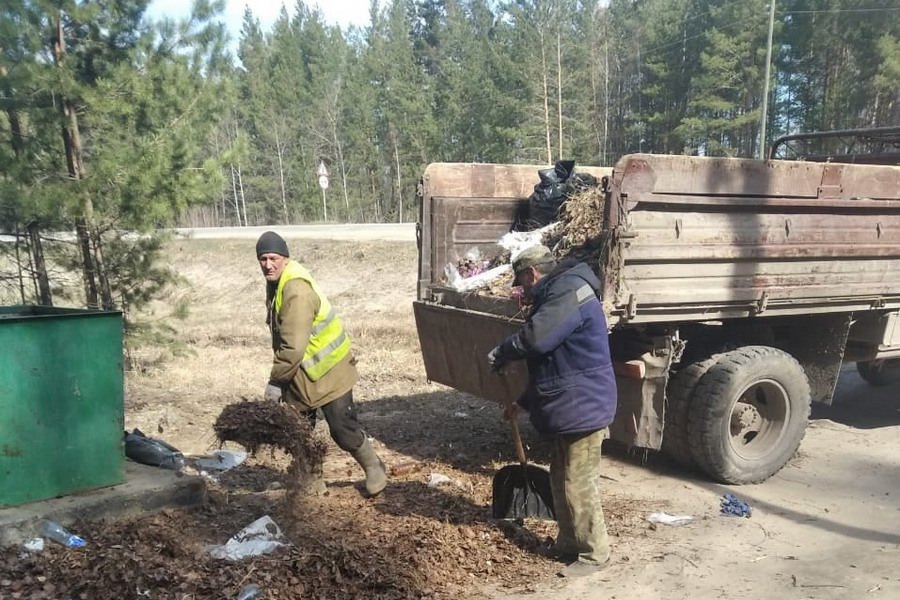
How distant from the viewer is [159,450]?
4504mm

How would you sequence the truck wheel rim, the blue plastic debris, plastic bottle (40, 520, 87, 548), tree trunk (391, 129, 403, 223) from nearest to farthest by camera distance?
plastic bottle (40, 520, 87, 548), the blue plastic debris, the truck wheel rim, tree trunk (391, 129, 403, 223)

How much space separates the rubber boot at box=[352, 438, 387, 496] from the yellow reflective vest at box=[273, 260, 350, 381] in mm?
591

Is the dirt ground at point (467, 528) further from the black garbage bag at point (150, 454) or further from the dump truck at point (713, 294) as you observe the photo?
the dump truck at point (713, 294)

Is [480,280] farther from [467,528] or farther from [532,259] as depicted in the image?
[467,528]

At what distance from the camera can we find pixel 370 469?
14.8 feet

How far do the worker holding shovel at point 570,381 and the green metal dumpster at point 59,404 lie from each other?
2083mm

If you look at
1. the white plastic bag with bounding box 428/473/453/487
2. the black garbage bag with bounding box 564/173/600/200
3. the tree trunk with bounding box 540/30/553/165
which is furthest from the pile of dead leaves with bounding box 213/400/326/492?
the tree trunk with bounding box 540/30/553/165

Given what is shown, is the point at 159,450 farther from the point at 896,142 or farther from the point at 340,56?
the point at 340,56

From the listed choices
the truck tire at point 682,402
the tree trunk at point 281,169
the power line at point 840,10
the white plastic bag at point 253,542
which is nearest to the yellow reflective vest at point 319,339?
the white plastic bag at point 253,542

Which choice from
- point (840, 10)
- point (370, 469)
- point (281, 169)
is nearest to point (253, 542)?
point (370, 469)

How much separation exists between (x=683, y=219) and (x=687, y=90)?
31623mm

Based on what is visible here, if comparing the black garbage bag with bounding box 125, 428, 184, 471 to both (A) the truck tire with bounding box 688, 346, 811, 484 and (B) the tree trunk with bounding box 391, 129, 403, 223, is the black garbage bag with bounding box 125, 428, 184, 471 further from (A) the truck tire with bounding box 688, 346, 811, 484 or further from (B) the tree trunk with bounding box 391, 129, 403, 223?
(B) the tree trunk with bounding box 391, 129, 403, 223

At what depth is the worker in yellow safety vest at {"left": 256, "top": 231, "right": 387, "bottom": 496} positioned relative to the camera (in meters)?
4.01

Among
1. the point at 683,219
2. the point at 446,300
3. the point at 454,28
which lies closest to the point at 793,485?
the point at 683,219
